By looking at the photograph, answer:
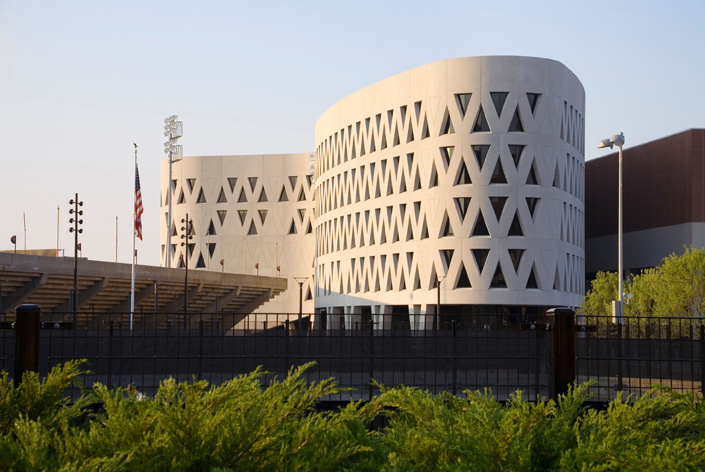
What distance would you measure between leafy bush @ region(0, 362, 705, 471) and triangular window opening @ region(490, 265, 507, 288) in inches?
2269

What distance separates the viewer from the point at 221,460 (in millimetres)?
6039

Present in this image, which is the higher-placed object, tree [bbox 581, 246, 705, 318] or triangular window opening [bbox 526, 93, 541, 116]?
triangular window opening [bbox 526, 93, 541, 116]

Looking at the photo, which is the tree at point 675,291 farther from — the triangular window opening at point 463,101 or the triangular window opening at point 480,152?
the triangular window opening at point 463,101

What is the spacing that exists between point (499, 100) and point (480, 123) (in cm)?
217

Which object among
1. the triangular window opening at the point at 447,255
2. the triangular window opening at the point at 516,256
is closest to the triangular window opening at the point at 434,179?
the triangular window opening at the point at 447,255

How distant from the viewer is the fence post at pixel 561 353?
1027cm

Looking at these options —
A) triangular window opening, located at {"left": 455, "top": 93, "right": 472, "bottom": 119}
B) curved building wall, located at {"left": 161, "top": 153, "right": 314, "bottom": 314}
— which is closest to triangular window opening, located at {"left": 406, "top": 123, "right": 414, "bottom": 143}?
triangular window opening, located at {"left": 455, "top": 93, "right": 472, "bottom": 119}

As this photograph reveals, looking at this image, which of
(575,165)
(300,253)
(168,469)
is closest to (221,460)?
(168,469)

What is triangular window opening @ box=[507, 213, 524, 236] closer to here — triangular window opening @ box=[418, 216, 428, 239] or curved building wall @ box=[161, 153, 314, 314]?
triangular window opening @ box=[418, 216, 428, 239]

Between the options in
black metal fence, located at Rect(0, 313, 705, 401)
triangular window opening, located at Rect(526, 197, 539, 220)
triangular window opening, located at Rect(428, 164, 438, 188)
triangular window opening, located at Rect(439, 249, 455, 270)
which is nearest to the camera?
black metal fence, located at Rect(0, 313, 705, 401)

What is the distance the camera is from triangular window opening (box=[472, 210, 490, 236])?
214ft

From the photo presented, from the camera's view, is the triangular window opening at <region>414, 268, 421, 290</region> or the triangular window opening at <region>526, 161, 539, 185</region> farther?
the triangular window opening at <region>414, 268, 421, 290</region>

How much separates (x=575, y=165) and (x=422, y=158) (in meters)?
12.5

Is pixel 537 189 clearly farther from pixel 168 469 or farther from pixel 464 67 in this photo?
pixel 168 469
